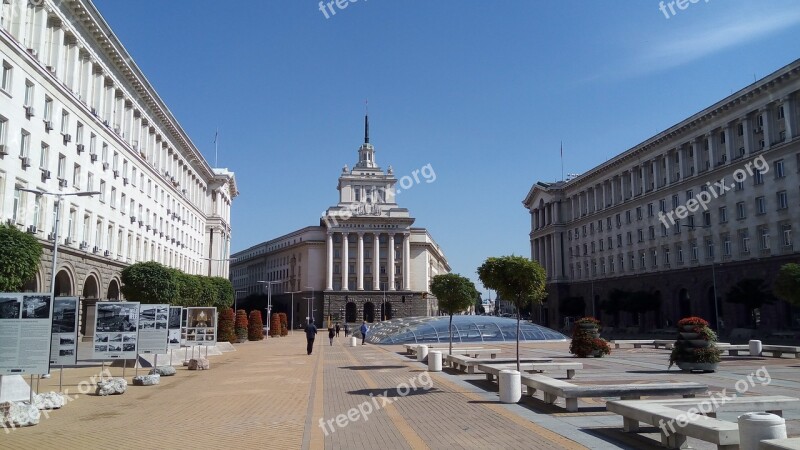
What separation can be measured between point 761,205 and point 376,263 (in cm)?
7084

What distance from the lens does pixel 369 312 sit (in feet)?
367

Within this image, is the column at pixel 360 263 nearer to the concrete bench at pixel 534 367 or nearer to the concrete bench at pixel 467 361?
the concrete bench at pixel 467 361

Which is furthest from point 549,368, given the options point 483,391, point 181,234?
point 181,234

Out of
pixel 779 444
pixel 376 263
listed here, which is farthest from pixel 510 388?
pixel 376 263

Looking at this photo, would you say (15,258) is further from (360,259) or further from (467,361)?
(360,259)

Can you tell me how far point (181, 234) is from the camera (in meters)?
68.9

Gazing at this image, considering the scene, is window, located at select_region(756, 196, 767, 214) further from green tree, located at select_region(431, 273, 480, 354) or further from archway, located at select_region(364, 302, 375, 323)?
archway, located at select_region(364, 302, 375, 323)

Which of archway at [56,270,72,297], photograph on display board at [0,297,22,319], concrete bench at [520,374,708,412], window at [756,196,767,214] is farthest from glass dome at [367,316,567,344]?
photograph on display board at [0,297,22,319]

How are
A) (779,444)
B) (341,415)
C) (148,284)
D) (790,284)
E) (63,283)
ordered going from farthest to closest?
1. (148,284)
2. (63,283)
3. (790,284)
4. (341,415)
5. (779,444)

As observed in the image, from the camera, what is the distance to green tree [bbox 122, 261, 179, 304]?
3875cm

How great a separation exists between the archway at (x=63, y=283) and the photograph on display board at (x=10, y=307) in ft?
80.7

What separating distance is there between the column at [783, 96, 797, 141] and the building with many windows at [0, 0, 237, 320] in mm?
50330

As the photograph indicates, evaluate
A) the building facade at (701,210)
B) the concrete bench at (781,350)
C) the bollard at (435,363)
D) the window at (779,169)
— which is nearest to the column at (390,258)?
the building facade at (701,210)

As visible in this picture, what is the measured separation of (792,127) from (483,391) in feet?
143
